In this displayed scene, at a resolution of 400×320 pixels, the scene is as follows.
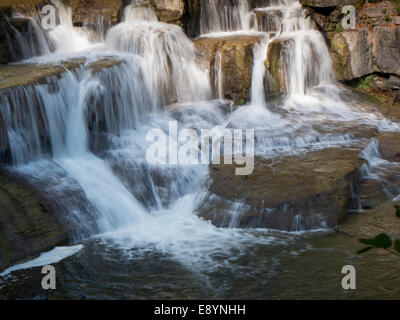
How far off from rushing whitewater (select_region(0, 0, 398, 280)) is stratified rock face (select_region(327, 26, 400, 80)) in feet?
0.94

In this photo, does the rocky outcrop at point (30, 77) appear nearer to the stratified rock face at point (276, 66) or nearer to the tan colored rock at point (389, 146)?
the stratified rock face at point (276, 66)

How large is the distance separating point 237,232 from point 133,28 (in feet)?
18.1

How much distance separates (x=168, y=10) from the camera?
10391mm

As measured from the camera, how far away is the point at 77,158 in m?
7.27

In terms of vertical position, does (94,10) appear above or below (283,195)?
above

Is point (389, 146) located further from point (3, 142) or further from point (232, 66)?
point (3, 142)

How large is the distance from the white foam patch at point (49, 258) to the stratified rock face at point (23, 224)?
0.07 m

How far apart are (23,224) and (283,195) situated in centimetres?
330

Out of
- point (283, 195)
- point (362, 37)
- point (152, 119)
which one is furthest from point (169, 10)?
point (283, 195)

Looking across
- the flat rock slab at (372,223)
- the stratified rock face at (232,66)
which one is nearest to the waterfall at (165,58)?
the stratified rock face at (232,66)

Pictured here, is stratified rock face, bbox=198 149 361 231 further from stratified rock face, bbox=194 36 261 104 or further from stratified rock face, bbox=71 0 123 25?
stratified rock face, bbox=71 0 123 25
